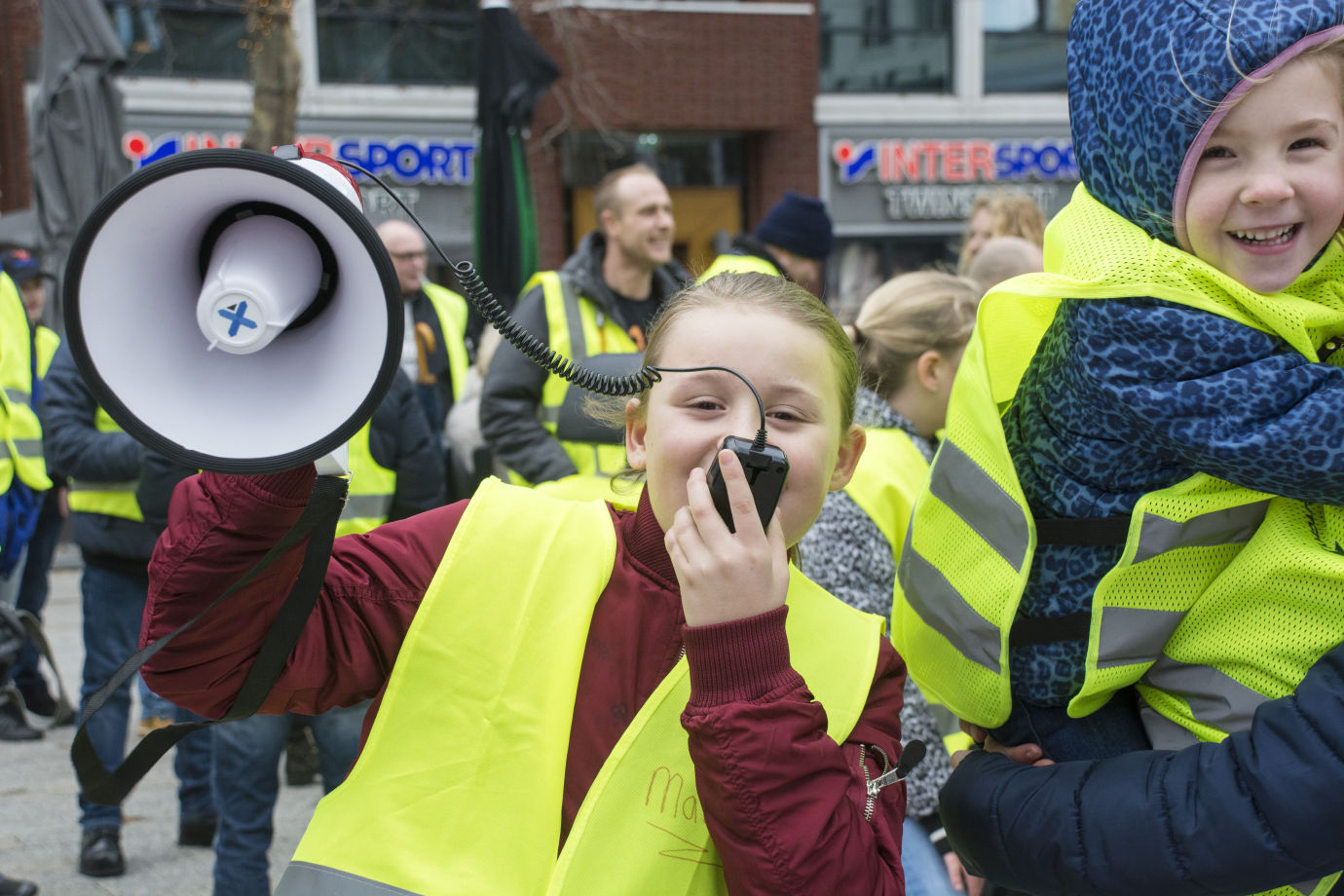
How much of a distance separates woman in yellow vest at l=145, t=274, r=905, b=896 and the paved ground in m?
3.09

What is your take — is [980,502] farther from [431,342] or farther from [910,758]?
[431,342]

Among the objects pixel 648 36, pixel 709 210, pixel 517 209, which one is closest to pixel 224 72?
pixel 648 36

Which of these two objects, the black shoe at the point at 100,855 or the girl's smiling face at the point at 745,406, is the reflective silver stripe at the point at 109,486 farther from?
the girl's smiling face at the point at 745,406

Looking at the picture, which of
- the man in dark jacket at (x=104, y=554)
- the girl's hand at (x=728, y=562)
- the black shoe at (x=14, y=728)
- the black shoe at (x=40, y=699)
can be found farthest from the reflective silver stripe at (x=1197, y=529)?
the black shoe at (x=40, y=699)

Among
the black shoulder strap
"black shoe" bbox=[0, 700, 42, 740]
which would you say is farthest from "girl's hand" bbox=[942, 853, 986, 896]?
"black shoe" bbox=[0, 700, 42, 740]

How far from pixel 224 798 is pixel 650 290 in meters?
2.20

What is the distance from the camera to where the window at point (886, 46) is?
15.5m

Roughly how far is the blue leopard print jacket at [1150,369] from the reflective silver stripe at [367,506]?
114 inches

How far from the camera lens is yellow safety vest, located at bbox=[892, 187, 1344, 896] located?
4.80 feet

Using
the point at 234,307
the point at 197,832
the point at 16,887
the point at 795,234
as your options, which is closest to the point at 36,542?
the point at 197,832

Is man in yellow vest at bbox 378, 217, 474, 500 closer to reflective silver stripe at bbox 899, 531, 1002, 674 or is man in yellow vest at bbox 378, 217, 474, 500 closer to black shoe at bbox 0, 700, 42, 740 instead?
black shoe at bbox 0, 700, 42, 740

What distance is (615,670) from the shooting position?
1549 millimetres

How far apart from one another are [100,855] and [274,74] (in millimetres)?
5094

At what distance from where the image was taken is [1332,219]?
1.48m
